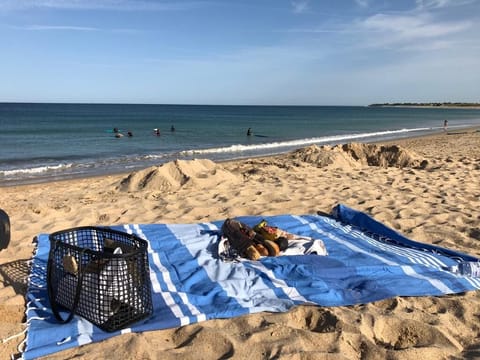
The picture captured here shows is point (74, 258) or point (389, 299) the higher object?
point (74, 258)

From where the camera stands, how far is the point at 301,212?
637 centimetres

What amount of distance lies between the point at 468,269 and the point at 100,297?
11.4 ft

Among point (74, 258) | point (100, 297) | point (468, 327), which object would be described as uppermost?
point (74, 258)

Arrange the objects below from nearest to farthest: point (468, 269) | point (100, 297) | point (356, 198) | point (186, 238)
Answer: point (100, 297)
point (468, 269)
point (186, 238)
point (356, 198)

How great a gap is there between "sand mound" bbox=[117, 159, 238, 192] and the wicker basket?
15.8 feet

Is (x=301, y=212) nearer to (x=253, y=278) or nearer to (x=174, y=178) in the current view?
(x=253, y=278)

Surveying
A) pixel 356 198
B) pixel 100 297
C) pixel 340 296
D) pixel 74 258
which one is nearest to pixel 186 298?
pixel 100 297

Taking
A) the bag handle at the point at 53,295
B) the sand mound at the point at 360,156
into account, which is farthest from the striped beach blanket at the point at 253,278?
the sand mound at the point at 360,156

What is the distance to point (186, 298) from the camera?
351 centimetres

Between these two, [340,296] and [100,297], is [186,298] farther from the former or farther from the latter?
[340,296]

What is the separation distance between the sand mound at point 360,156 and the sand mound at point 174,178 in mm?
3396

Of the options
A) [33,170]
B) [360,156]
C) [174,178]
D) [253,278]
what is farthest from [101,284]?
[33,170]

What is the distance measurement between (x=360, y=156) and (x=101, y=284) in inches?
392

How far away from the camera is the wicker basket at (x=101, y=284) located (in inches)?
117
